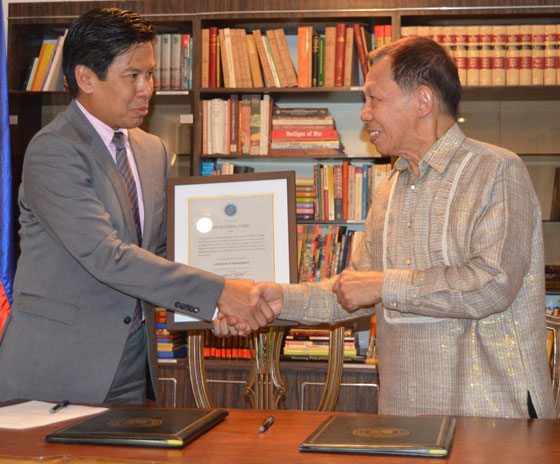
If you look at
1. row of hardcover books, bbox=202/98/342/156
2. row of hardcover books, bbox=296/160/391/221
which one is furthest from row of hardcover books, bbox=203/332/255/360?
row of hardcover books, bbox=202/98/342/156

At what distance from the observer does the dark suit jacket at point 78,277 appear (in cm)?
225

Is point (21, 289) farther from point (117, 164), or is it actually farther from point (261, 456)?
point (261, 456)

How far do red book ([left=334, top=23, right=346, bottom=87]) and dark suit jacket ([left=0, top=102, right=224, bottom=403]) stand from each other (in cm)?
206

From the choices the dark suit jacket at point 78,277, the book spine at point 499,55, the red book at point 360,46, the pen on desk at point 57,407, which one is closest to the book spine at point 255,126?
the red book at point 360,46

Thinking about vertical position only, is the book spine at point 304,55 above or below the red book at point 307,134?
above

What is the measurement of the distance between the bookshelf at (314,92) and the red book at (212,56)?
49mm

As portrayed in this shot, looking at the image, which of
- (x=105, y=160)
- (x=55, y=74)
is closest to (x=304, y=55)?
(x=55, y=74)

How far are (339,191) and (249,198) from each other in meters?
1.80

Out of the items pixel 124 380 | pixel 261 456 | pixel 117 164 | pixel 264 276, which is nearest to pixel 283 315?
pixel 264 276

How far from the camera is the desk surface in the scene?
1489 mm

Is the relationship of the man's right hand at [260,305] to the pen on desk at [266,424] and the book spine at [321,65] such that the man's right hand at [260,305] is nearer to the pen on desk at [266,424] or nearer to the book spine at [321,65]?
→ the pen on desk at [266,424]

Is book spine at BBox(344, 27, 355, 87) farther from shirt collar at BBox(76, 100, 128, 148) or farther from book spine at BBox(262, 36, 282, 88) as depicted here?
shirt collar at BBox(76, 100, 128, 148)

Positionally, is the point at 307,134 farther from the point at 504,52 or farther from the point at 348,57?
the point at 504,52

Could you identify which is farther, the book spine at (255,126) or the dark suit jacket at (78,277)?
the book spine at (255,126)
